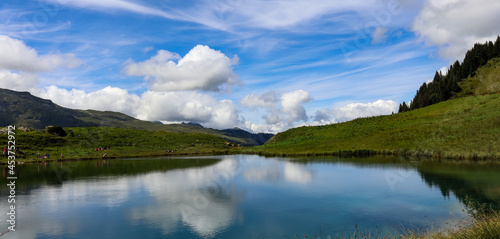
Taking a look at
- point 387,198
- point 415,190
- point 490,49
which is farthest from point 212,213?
point 490,49

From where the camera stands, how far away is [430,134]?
63.2 metres

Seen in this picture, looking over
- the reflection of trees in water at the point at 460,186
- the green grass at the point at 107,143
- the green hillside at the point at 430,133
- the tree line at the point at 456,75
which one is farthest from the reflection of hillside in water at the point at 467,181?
the tree line at the point at 456,75

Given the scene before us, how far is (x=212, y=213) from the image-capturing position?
2198cm

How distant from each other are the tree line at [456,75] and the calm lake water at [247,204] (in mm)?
112956

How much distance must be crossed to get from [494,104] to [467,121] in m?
15.6

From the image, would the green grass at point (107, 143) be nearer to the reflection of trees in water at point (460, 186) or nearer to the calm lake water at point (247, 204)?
the calm lake water at point (247, 204)

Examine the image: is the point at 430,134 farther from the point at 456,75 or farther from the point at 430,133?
the point at 456,75

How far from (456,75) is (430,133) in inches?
4440

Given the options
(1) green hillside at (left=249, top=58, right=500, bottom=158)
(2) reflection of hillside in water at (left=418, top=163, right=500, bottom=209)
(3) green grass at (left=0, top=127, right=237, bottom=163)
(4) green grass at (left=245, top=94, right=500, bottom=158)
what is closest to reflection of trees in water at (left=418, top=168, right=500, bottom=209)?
(2) reflection of hillside in water at (left=418, top=163, right=500, bottom=209)

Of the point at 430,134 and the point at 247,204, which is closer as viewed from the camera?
the point at 247,204

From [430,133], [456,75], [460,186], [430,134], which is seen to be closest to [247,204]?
[460,186]

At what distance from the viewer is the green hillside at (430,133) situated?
5228 cm

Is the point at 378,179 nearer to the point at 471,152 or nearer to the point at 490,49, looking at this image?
the point at 471,152

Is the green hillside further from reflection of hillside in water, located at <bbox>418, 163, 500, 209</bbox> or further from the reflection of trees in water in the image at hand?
the reflection of trees in water
